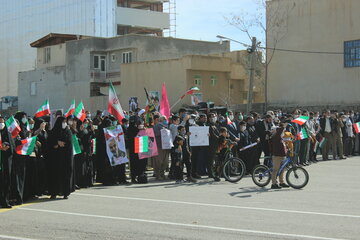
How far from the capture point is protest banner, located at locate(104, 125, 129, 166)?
667 inches

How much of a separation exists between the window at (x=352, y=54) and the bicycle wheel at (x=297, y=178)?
23428mm

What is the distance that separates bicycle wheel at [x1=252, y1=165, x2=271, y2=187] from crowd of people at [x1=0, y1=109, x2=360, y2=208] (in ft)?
1.48

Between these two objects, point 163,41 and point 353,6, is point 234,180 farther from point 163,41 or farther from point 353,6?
point 163,41

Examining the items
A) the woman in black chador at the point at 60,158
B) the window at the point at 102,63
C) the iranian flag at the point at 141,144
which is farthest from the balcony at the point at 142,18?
the woman in black chador at the point at 60,158

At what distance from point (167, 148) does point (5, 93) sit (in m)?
70.5

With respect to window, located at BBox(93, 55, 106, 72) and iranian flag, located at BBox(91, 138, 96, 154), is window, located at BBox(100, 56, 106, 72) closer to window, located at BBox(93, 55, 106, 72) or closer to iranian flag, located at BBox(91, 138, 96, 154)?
window, located at BBox(93, 55, 106, 72)

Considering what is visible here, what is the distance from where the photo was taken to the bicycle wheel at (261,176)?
623 inches

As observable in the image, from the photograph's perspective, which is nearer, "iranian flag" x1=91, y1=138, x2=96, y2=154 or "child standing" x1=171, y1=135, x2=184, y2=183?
"iranian flag" x1=91, y1=138, x2=96, y2=154

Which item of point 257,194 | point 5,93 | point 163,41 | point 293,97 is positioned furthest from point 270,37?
point 5,93

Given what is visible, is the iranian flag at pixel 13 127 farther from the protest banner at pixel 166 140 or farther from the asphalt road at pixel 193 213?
the protest banner at pixel 166 140

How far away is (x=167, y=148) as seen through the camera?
58.4ft

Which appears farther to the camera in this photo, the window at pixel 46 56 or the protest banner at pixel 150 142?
the window at pixel 46 56

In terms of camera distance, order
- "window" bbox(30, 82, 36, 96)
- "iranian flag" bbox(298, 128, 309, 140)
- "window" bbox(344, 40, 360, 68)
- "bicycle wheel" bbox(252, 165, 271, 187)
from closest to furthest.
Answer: "bicycle wheel" bbox(252, 165, 271, 187) → "iranian flag" bbox(298, 128, 309, 140) → "window" bbox(344, 40, 360, 68) → "window" bbox(30, 82, 36, 96)

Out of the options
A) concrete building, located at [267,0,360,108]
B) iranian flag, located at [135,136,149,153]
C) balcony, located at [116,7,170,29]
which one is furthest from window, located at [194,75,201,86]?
iranian flag, located at [135,136,149,153]
